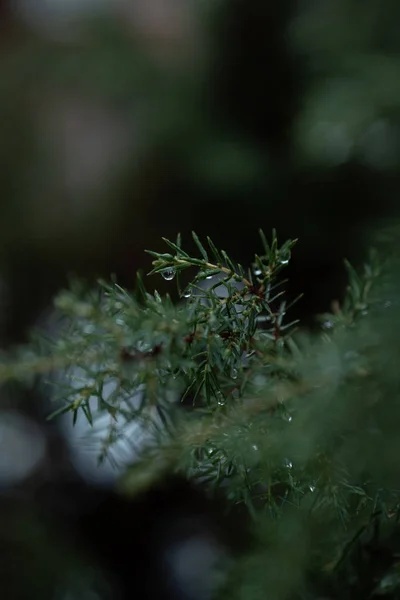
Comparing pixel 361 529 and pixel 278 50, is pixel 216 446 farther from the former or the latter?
pixel 278 50

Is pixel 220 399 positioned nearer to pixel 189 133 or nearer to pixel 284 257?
pixel 284 257

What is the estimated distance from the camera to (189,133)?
103cm

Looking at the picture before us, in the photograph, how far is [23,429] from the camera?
111cm

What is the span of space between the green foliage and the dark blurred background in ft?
1.68

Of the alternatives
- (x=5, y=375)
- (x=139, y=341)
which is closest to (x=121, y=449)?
(x=5, y=375)

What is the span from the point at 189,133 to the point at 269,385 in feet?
2.64

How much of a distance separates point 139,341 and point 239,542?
0.68m

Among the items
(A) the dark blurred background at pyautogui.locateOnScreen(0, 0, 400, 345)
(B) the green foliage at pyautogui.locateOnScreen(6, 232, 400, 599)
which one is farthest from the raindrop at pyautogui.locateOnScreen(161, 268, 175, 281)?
(A) the dark blurred background at pyautogui.locateOnScreen(0, 0, 400, 345)

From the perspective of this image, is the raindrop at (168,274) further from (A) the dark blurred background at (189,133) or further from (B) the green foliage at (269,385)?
(A) the dark blurred background at (189,133)

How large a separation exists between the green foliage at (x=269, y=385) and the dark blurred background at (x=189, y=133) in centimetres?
51

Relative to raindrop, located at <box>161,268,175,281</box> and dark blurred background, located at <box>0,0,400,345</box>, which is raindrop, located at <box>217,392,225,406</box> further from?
dark blurred background, located at <box>0,0,400,345</box>

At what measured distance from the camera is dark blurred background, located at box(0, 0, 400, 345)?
2.78 feet

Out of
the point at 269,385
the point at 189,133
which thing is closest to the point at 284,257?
the point at 269,385

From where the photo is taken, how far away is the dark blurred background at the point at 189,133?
85 centimetres
